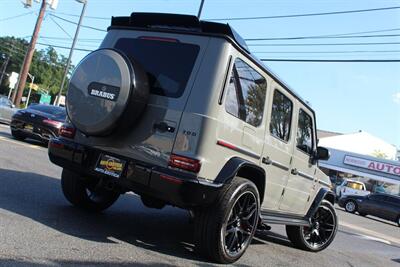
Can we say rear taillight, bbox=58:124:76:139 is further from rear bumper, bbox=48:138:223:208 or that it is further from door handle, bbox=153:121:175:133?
door handle, bbox=153:121:175:133

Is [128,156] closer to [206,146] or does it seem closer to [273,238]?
[206,146]

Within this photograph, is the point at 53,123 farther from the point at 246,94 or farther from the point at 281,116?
the point at 246,94

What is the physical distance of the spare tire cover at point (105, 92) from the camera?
17.3ft

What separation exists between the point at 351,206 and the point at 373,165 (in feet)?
52.2

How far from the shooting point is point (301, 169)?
727cm

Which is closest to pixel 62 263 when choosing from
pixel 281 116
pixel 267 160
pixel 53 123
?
pixel 267 160

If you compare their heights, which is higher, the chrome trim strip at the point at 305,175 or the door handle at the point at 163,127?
the door handle at the point at 163,127

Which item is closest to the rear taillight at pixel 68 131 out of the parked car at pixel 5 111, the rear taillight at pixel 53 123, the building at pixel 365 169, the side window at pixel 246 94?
the side window at pixel 246 94

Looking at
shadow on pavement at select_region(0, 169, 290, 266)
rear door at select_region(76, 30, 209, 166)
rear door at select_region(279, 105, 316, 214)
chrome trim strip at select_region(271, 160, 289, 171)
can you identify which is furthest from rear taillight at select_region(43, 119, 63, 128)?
chrome trim strip at select_region(271, 160, 289, 171)

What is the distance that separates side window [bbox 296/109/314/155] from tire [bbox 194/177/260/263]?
5.87ft

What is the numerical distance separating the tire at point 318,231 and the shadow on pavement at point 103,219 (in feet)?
1.48

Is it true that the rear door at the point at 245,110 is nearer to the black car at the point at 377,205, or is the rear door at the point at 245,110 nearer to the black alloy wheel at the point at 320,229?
the black alloy wheel at the point at 320,229

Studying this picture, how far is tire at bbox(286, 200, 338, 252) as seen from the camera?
7836 mm

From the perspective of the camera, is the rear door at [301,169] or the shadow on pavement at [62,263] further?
the rear door at [301,169]
